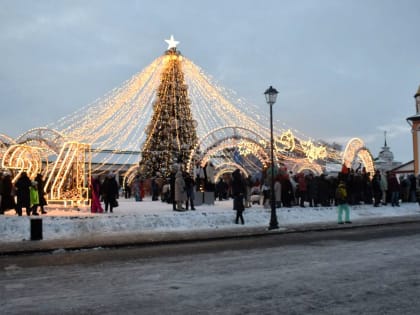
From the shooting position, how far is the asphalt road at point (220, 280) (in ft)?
20.7

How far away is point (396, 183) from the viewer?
27297 millimetres

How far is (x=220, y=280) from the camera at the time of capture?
8.05 metres

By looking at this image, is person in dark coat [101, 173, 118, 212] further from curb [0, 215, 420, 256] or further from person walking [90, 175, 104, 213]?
curb [0, 215, 420, 256]

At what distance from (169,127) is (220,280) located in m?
29.0

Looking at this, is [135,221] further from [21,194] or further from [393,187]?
[393,187]

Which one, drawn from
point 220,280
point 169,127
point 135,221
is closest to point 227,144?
point 169,127

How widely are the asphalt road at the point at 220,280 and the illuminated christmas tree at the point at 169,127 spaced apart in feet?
77.2

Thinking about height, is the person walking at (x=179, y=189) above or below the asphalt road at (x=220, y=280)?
above

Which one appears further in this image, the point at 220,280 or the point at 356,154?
the point at 356,154

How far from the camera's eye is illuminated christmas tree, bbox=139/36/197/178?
3625cm

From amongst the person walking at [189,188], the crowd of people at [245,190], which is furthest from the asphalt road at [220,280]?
the person walking at [189,188]

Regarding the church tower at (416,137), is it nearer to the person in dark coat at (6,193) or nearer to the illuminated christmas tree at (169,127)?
the illuminated christmas tree at (169,127)

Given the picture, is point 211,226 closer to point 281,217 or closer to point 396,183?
point 281,217

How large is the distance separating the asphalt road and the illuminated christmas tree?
2354cm
